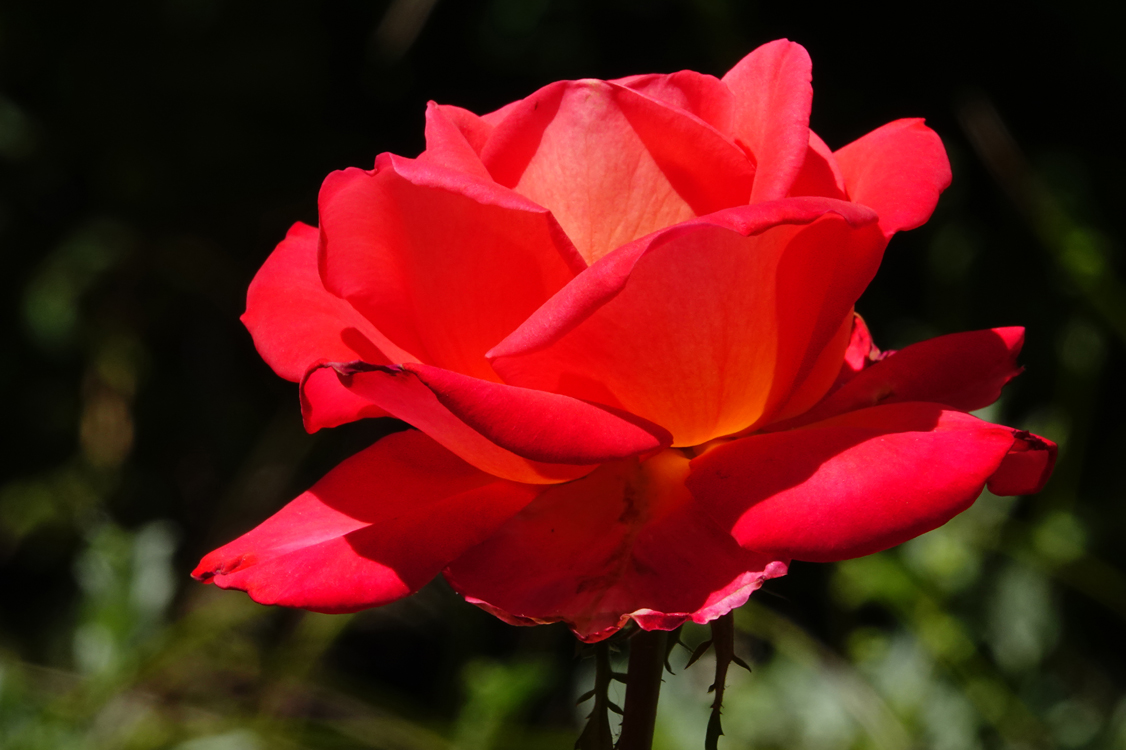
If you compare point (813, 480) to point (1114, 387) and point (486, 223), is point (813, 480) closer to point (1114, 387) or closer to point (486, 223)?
point (486, 223)

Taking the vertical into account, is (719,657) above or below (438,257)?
below

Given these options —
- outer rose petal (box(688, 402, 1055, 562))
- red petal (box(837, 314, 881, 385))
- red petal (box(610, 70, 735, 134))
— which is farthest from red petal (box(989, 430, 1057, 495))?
red petal (box(610, 70, 735, 134))

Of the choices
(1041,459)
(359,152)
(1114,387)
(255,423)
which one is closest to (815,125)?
(1114,387)

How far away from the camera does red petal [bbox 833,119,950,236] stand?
16.6 inches

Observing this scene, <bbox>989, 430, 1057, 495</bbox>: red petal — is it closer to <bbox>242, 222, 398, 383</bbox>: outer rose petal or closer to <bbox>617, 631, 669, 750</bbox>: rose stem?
<bbox>617, 631, 669, 750</bbox>: rose stem

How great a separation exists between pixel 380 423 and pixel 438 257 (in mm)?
1514

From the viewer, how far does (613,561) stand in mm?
414

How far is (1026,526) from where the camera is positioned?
130cm

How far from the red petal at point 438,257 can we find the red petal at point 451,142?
24 millimetres

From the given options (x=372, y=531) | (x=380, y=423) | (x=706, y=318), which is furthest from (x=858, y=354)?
(x=380, y=423)

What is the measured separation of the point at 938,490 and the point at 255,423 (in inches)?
67.9

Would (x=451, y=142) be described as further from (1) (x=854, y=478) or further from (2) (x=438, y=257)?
(1) (x=854, y=478)

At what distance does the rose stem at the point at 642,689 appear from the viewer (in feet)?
1.36

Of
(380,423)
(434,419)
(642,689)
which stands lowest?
(380,423)
